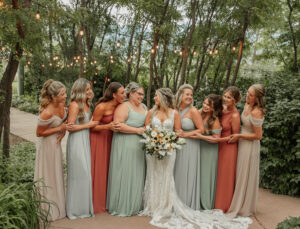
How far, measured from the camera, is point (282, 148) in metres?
5.47

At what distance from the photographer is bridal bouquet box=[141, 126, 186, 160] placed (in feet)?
13.1

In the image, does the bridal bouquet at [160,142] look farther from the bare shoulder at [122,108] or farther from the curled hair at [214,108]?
the curled hair at [214,108]

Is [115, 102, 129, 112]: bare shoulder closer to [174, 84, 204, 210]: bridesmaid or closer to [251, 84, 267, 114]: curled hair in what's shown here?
[174, 84, 204, 210]: bridesmaid

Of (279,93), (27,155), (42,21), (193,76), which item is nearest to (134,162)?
(42,21)

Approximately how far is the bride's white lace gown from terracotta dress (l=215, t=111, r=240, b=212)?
0.72ft

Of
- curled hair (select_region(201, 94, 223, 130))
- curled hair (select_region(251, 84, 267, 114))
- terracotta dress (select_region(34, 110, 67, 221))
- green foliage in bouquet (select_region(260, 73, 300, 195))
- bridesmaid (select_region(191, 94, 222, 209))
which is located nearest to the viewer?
terracotta dress (select_region(34, 110, 67, 221))

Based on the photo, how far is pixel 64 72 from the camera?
15.6 meters

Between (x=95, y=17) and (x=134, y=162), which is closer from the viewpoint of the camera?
(x=134, y=162)

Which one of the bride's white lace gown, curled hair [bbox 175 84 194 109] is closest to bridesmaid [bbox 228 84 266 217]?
the bride's white lace gown

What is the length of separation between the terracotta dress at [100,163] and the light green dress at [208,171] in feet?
5.24

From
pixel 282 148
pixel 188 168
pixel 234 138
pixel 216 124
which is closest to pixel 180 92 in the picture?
pixel 216 124

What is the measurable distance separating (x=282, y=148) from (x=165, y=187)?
270cm

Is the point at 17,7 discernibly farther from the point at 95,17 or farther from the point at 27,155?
the point at 95,17

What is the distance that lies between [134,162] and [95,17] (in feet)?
29.8
